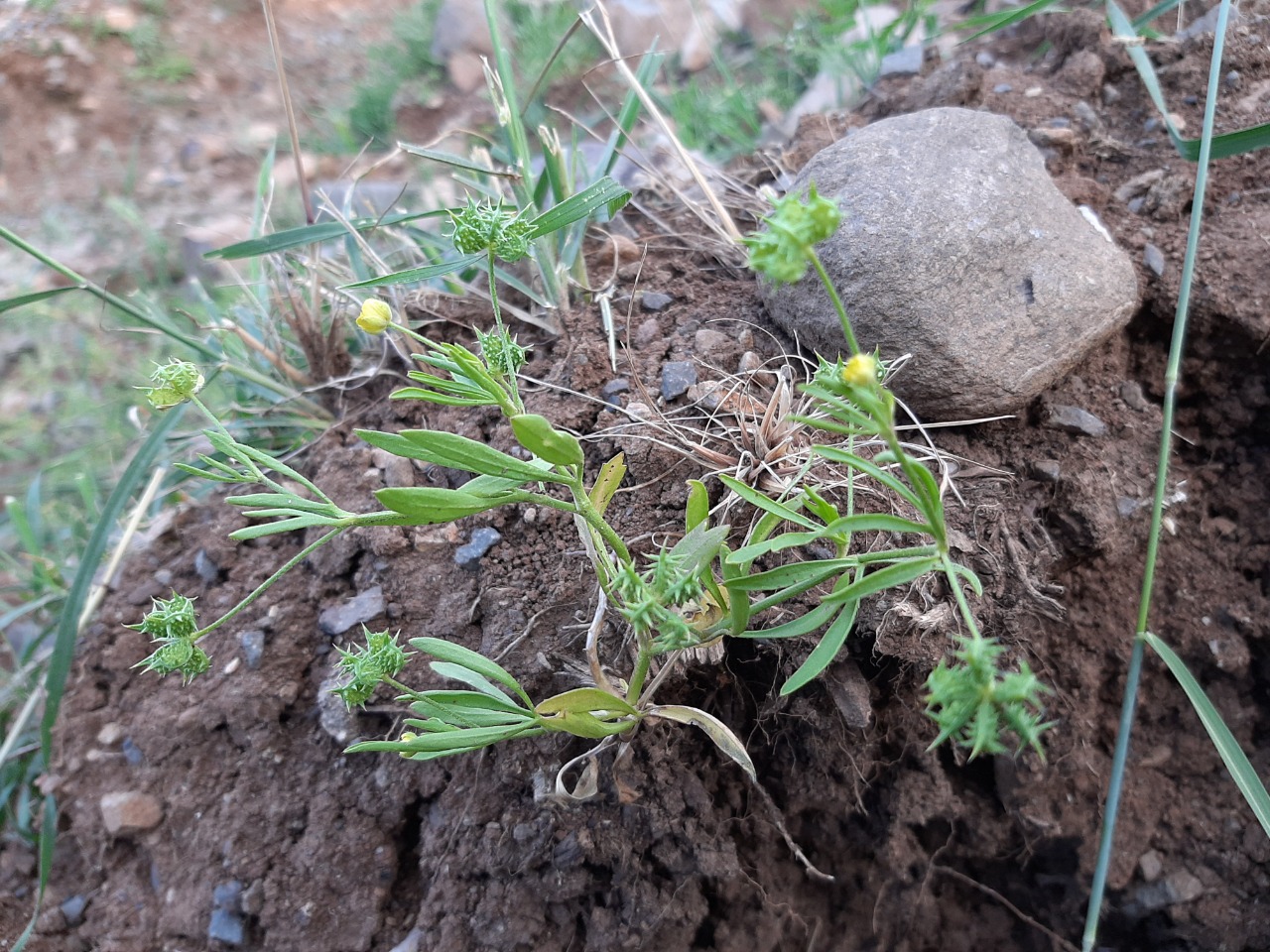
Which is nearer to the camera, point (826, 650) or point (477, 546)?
point (826, 650)

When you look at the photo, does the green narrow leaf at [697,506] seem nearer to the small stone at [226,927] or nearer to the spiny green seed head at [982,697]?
the spiny green seed head at [982,697]

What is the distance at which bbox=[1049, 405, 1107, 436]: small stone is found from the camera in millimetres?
1556

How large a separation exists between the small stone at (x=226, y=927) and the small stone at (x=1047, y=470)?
62.5 inches

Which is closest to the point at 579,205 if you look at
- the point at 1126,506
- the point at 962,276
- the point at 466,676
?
the point at 962,276

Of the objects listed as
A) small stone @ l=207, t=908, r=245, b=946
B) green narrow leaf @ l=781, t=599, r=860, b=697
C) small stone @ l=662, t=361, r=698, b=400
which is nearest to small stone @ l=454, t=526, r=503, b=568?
small stone @ l=662, t=361, r=698, b=400

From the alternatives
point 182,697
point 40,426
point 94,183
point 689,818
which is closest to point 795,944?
point 689,818

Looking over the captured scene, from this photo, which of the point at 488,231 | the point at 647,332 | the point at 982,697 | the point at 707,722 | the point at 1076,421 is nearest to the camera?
the point at 982,697

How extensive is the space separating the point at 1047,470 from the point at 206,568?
5.36ft

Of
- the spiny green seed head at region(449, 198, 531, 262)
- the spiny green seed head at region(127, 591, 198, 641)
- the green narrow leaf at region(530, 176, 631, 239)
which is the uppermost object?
the spiny green seed head at region(449, 198, 531, 262)

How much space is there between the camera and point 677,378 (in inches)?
61.5

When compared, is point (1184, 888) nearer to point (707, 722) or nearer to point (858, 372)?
point (707, 722)

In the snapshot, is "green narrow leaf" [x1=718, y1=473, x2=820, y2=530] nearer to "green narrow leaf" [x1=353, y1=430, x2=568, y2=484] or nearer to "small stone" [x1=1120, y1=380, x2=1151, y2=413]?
"green narrow leaf" [x1=353, y1=430, x2=568, y2=484]

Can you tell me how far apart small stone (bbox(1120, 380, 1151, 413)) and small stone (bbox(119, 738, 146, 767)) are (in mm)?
1976

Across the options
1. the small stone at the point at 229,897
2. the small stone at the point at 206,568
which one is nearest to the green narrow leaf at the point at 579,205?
the small stone at the point at 206,568
